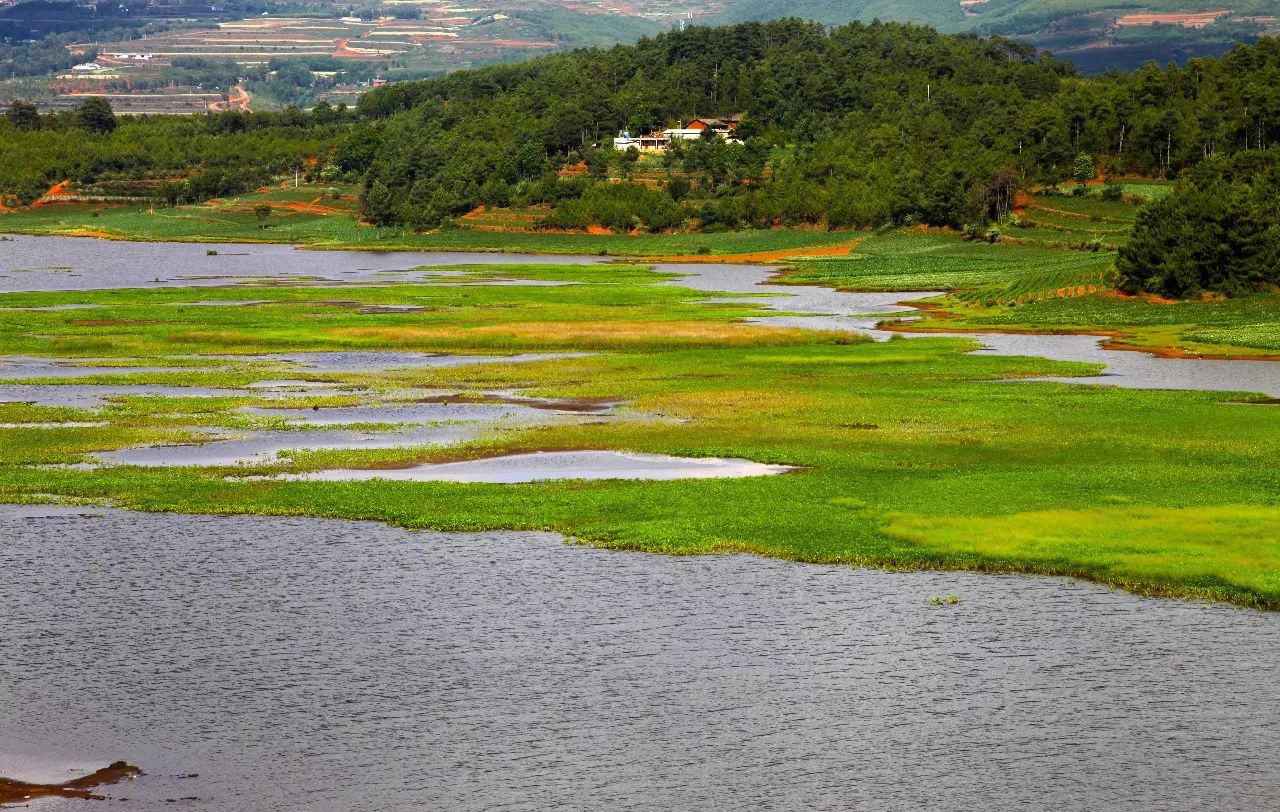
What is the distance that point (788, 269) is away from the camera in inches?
6752

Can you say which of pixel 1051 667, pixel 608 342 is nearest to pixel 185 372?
pixel 608 342

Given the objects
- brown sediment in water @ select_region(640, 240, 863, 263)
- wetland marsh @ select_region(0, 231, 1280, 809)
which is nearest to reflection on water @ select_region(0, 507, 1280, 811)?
wetland marsh @ select_region(0, 231, 1280, 809)

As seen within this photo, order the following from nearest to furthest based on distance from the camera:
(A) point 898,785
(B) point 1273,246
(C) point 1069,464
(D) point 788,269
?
(A) point 898,785 < (C) point 1069,464 < (B) point 1273,246 < (D) point 788,269

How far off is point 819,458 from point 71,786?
30.3m

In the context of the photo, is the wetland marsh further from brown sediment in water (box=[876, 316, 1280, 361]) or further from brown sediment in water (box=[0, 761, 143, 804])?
brown sediment in water (box=[876, 316, 1280, 361])

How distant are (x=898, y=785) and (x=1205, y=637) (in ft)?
33.5

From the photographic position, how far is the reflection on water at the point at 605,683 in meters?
28.2

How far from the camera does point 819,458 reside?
53750 mm

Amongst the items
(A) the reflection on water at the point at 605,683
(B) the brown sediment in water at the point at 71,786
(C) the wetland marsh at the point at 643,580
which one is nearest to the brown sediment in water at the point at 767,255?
(C) the wetland marsh at the point at 643,580

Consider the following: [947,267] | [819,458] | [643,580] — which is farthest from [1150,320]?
[643,580]

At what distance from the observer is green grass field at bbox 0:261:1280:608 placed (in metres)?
42.3

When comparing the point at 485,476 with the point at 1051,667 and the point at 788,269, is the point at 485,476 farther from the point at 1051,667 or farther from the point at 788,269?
the point at 788,269

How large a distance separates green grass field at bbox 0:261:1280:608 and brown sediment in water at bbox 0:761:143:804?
16909 millimetres

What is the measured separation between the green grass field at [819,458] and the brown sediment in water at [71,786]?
16909 mm
